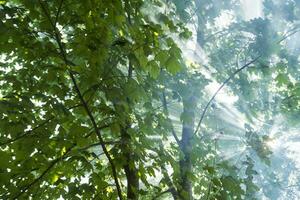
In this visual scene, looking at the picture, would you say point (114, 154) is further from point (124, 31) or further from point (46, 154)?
point (124, 31)

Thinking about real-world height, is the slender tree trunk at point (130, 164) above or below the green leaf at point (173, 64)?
below

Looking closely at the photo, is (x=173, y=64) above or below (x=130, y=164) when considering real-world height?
above

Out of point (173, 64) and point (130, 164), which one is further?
point (130, 164)

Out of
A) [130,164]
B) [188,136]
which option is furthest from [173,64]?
[188,136]

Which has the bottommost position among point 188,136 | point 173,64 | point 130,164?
point 130,164

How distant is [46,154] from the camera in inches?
110

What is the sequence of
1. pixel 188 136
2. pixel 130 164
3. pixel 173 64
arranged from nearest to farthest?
pixel 173 64 < pixel 130 164 < pixel 188 136

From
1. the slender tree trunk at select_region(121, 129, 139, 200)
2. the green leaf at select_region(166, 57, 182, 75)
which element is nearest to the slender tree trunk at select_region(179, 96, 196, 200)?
the slender tree trunk at select_region(121, 129, 139, 200)

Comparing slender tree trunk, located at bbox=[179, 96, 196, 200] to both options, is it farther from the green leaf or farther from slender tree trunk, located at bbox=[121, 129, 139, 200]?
the green leaf

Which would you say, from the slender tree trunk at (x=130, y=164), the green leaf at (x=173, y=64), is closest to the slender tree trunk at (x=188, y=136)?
the slender tree trunk at (x=130, y=164)

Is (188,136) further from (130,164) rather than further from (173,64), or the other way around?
(173,64)

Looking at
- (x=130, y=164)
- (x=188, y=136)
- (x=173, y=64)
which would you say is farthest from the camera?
(x=188, y=136)

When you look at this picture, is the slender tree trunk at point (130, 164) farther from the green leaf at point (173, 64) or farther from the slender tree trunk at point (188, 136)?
the slender tree trunk at point (188, 136)

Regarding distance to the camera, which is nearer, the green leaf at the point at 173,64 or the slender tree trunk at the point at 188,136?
the green leaf at the point at 173,64
